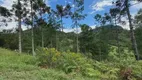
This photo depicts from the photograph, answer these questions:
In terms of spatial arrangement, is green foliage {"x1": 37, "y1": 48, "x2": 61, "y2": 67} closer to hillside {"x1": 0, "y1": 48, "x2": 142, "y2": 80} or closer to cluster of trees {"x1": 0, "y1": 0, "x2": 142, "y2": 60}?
hillside {"x1": 0, "y1": 48, "x2": 142, "y2": 80}

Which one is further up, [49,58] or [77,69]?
[49,58]

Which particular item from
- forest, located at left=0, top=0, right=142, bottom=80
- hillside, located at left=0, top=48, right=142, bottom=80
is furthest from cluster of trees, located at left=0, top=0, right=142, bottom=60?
hillside, located at left=0, top=48, right=142, bottom=80

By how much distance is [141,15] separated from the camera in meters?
50.0

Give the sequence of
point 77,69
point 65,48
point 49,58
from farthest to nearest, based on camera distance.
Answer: point 65,48
point 49,58
point 77,69

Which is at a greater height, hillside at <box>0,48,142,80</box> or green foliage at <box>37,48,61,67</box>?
green foliage at <box>37,48,61,67</box>

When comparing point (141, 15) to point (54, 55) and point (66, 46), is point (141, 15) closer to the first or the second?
point (66, 46)

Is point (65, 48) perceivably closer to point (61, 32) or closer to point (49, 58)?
point (61, 32)

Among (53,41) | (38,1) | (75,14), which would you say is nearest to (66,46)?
(53,41)

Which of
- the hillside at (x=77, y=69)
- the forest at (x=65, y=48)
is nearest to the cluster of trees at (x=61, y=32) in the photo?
the forest at (x=65, y=48)

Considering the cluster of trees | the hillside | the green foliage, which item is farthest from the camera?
the cluster of trees

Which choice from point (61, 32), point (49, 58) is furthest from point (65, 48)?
point (49, 58)

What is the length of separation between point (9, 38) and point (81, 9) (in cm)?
1523

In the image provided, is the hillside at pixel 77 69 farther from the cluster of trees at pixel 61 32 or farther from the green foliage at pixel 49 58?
the cluster of trees at pixel 61 32

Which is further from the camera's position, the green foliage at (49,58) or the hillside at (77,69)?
the green foliage at (49,58)
